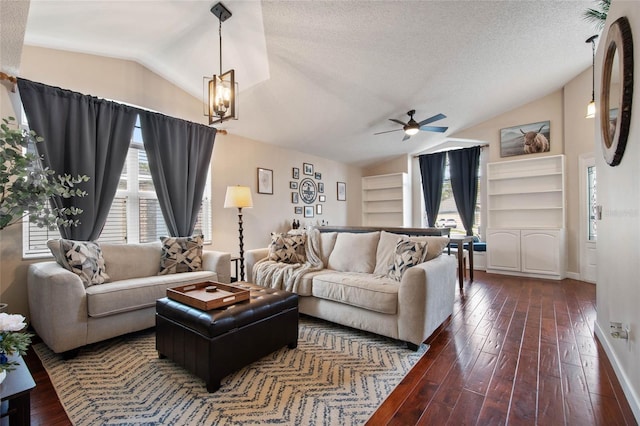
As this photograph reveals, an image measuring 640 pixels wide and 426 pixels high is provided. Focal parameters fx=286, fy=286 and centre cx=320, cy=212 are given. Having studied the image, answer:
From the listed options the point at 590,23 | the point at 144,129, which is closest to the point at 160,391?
the point at 144,129

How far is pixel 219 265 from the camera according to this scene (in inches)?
129

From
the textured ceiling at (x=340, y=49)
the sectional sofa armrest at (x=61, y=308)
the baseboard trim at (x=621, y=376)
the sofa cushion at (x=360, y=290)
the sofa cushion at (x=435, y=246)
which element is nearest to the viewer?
the baseboard trim at (x=621, y=376)

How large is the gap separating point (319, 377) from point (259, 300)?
0.67m

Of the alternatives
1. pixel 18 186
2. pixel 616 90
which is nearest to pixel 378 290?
pixel 616 90

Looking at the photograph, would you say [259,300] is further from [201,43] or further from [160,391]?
[201,43]

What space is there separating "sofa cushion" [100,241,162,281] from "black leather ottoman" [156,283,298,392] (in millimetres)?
1103

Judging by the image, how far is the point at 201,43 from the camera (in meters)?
3.00

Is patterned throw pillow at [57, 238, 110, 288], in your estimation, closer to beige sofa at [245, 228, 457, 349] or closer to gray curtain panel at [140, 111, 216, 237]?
gray curtain panel at [140, 111, 216, 237]

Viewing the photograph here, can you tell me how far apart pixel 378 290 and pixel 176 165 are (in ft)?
9.50

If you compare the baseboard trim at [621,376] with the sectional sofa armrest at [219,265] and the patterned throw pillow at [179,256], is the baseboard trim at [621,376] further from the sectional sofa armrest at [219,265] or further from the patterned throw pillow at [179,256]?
the patterned throw pillow at [179,256]

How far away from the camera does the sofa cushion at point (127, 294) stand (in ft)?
7.48

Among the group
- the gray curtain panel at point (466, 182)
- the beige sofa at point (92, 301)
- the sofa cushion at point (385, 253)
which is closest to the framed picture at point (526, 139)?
the gray curtain panel at point (466, 182)

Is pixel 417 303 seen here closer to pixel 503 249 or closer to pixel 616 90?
pixel 616 90

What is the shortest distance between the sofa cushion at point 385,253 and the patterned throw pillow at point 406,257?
0.16m
